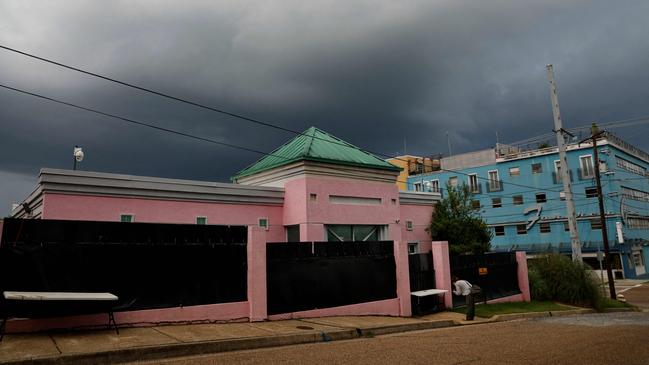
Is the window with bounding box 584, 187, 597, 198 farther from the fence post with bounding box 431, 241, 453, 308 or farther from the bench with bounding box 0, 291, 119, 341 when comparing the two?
the bench with bounding box 0, 291, 119, 341

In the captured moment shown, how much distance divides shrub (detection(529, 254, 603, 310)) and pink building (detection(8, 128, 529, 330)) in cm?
95

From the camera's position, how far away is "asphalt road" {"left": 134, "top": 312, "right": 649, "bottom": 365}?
8.29 metres

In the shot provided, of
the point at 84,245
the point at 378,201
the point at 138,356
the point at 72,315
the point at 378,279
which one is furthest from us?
the point at 378,201

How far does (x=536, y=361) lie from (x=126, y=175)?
13793 mm

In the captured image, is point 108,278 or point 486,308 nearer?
point 108,278

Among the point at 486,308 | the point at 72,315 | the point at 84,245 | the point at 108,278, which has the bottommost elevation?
the point at 486,308

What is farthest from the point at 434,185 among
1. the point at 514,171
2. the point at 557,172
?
the point at 557,172

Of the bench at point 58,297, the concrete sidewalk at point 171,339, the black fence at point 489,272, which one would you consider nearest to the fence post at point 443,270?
the black fence at point 489,272

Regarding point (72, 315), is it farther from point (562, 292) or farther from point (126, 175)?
point (562, 292)

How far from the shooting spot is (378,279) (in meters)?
15.6

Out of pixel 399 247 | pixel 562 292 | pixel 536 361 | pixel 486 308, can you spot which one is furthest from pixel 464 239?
pixel 536 361

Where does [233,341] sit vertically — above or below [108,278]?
below

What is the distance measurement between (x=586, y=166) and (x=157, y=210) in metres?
42.6

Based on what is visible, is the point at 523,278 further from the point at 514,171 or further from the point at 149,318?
the point at 514,171
